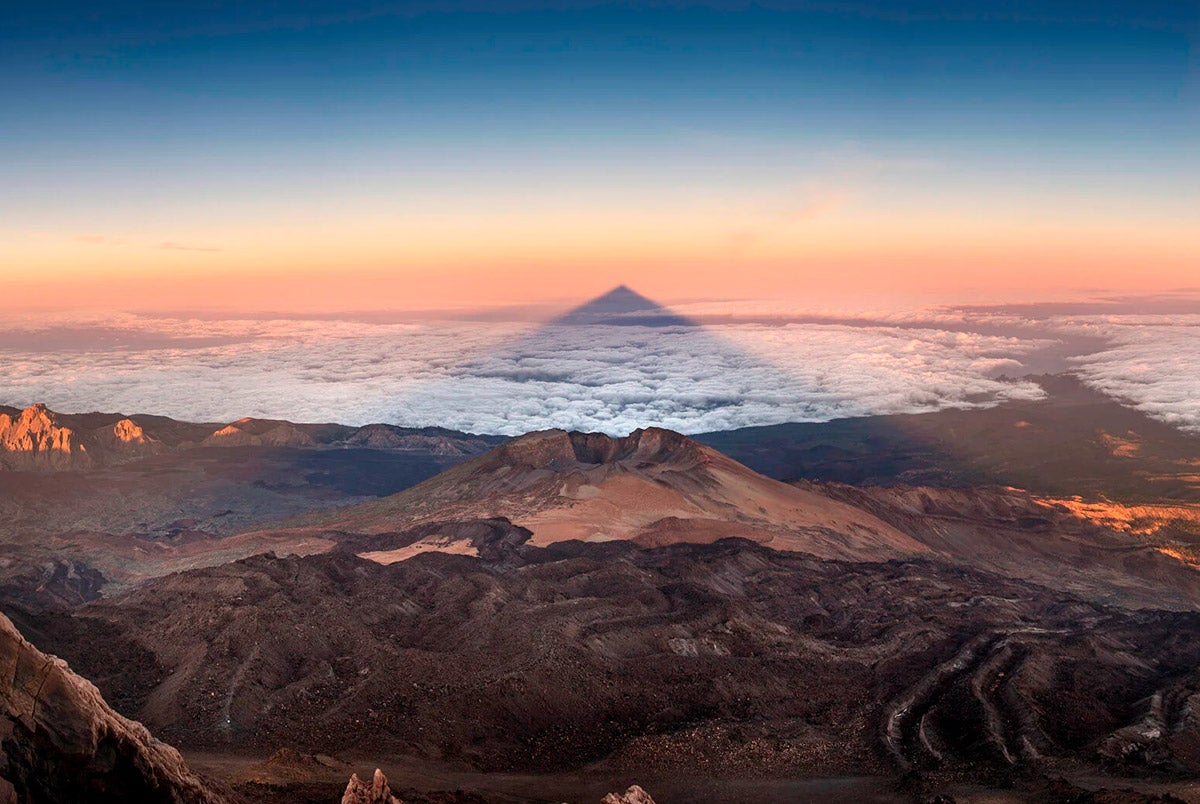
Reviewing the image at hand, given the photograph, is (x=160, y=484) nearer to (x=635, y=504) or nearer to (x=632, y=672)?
→ (x=635, y=504)

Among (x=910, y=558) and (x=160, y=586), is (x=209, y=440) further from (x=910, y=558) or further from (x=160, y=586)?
(x=910, y=558)

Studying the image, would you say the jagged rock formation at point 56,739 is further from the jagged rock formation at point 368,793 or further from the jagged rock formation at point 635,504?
the jagged rock formation at point 635,504

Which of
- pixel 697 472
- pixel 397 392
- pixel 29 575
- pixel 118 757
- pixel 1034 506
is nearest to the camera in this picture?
pixel 118 757

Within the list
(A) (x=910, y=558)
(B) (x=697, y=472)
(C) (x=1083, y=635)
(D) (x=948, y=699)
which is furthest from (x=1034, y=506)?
(D) (x=948, y=699)

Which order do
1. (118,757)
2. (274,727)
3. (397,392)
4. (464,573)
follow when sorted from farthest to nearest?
(397,392)
(464,573)
(274,727)
(118,757)

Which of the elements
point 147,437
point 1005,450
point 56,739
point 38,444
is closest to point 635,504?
point 56,739

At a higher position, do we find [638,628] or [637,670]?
[638,628]

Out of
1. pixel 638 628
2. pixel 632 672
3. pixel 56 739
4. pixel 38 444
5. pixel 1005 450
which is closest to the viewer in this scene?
pixel 56 739
